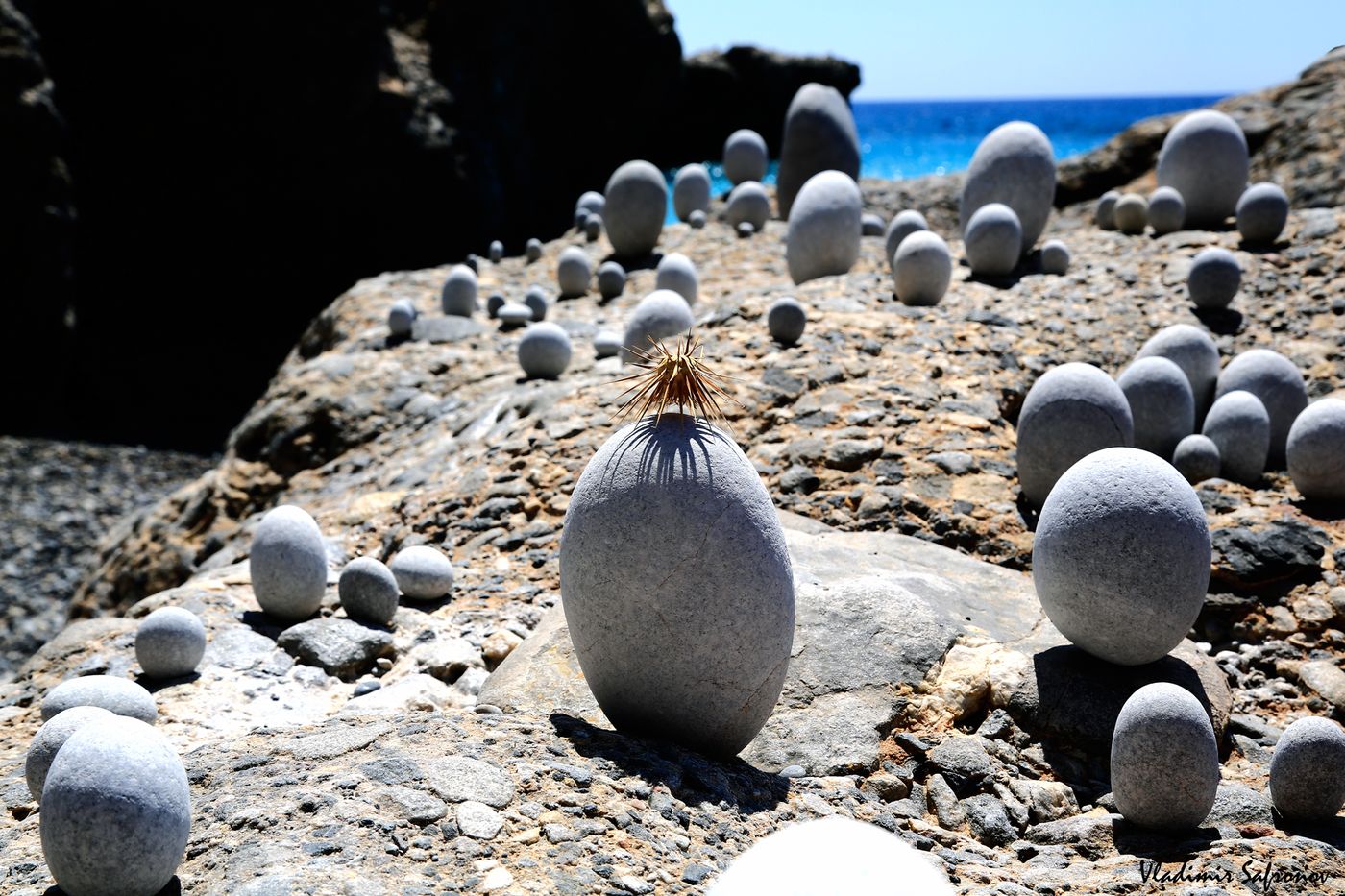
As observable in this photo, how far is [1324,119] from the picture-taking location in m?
13.8

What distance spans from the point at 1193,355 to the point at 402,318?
23.8 feet

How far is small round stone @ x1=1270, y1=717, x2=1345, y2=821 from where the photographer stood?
376 cm

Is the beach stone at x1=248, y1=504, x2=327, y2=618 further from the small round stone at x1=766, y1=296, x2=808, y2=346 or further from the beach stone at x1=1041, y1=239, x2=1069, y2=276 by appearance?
the beach stone at x1=1041, y1=239, x2=1069, y2=276

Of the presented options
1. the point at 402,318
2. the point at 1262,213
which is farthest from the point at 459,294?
the point at 1262,213

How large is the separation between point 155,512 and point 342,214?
14348 millimetres

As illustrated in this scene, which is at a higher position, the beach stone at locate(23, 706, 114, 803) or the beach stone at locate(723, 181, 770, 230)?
the beach stone at locate(723, 181, 770, 230)

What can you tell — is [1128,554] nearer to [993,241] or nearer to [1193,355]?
[1193,355]

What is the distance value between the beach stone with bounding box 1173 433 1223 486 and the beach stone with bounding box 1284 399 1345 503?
433 millimetres

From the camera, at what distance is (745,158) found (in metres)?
17.0

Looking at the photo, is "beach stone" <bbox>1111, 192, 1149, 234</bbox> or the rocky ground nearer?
the rocky ground

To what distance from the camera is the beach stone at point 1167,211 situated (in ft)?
36.2

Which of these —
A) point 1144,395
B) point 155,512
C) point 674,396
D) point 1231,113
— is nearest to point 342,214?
point 155,512

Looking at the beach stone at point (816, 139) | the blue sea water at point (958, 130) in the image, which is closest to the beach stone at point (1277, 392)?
the beach stone at point (816, 139)

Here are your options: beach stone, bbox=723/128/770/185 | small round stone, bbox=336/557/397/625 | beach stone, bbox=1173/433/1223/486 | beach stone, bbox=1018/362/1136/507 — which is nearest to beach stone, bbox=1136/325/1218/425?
beach stone, bbox=1173/433/1223/486
